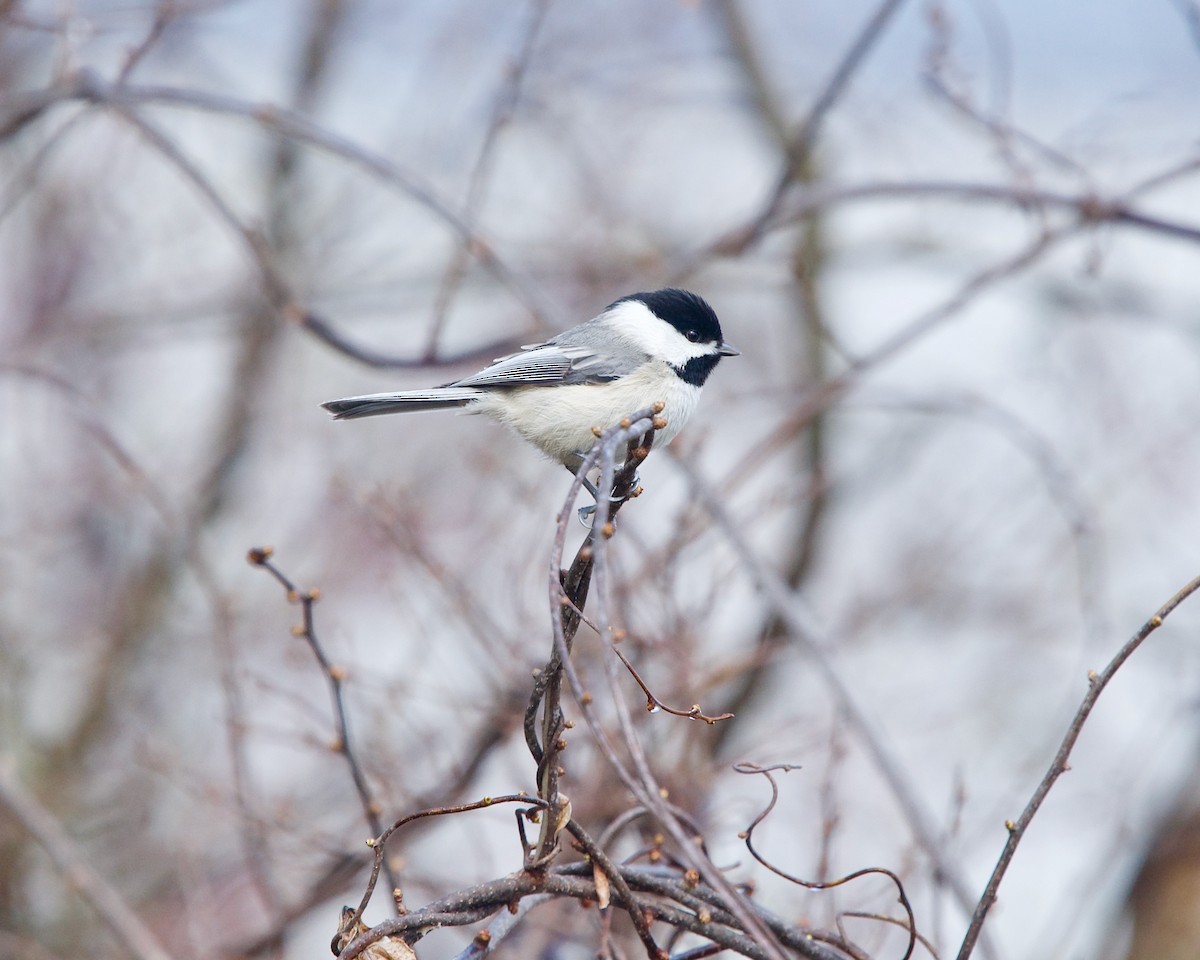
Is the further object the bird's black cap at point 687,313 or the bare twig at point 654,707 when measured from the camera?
the bird's black cap at point 687,313

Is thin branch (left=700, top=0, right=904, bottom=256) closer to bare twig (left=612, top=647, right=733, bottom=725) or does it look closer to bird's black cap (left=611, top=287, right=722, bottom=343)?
bird's black cap (left=611, top=287, right=722, bottom=343)

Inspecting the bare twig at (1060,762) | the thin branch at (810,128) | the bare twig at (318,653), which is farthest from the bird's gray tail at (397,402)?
the bare twig at (1060,762)

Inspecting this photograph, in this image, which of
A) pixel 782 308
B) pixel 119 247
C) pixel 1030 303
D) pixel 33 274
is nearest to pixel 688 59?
pixel 782 308

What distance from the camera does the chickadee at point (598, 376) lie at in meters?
2.96

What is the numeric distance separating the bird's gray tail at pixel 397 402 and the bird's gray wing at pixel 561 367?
2.8 inches

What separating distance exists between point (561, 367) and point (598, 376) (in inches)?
4.9

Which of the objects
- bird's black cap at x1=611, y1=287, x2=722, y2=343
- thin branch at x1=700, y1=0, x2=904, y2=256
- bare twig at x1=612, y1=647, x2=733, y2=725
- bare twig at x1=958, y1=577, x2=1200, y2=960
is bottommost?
bare twig at x1=958, y1=577, x2=1200, y2=960

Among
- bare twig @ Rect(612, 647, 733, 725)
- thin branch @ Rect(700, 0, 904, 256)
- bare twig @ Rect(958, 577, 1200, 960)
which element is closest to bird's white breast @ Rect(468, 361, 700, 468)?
thin branch @ Rect(700, 0, 904, 256)

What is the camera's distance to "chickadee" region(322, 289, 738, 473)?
9.73ft

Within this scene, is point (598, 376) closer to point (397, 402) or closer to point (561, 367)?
point (561, 367)

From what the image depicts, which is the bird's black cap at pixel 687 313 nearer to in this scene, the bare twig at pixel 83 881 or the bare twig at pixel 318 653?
the bare twig at pixel 318 653

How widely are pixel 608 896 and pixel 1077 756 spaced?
17.9ft

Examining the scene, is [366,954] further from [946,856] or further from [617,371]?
[617,371]

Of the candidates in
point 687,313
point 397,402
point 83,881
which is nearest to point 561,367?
point 687,313
